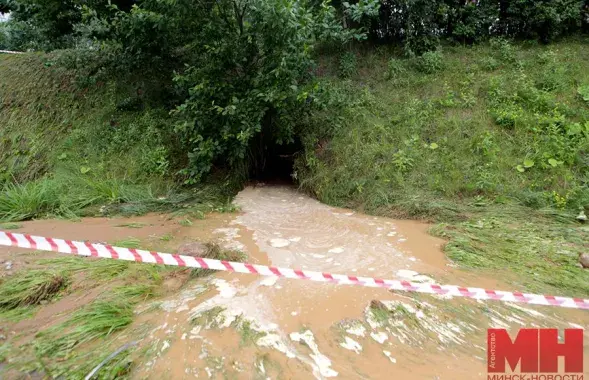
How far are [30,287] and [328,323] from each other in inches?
106

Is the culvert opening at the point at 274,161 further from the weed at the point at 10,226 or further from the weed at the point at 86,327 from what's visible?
the weed at the point at 86,327

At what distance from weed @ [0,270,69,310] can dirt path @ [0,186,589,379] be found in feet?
1.58

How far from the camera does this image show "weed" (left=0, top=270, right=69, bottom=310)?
2.98 meters

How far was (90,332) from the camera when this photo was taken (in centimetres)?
252

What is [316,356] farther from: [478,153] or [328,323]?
[478,153]

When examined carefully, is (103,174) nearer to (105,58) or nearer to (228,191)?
(228,191)

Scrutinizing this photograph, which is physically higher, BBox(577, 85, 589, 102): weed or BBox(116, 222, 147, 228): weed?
BBox(577, 85, 589, 102): weed

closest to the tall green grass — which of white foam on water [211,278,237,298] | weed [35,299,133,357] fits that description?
white foam on water [211,278,237,298]

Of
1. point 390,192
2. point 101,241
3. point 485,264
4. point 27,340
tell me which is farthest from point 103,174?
point 485,264

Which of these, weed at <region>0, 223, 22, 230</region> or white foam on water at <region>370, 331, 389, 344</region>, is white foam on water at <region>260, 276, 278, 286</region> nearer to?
white foam on water at <region>370, 331, 389, 344</region>

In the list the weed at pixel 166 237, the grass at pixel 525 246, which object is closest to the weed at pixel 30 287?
the weed at pixel 166 237

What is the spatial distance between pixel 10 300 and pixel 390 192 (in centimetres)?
513

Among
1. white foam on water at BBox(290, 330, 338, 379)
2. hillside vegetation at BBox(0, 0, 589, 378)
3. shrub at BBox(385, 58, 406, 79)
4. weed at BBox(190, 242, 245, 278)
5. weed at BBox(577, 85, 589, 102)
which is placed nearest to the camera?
white foam on water at BBox(290, 330, 338, 379)

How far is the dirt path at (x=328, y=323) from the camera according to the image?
2.25 m
